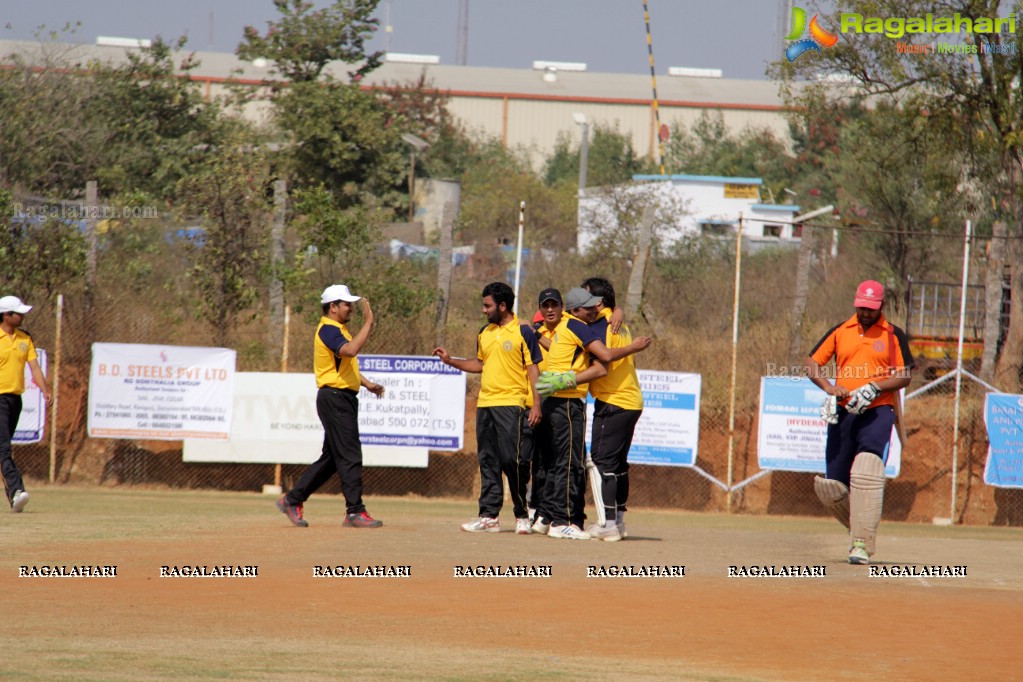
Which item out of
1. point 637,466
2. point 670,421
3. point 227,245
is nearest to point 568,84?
point 227,245

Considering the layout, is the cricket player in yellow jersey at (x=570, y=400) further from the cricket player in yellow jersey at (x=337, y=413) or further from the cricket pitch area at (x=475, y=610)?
the cricket player in yellow jersey at (x=337, y=413)

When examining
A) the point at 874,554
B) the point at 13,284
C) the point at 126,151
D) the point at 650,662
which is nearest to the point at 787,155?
the point at 126,151

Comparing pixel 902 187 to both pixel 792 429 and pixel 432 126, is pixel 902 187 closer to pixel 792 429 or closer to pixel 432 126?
pixel 792 429

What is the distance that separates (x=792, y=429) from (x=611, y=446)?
7902 millimetres

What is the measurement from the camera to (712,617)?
7.48 metres

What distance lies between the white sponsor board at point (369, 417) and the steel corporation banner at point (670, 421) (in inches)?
83.3

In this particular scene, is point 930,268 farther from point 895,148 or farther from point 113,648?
point 113,648

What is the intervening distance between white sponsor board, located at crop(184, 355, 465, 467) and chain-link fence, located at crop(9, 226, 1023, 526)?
2.66ft

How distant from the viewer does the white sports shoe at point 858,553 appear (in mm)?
9609

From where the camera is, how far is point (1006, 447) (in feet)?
57.1

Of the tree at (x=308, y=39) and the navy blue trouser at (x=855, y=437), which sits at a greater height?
the tree at (x=308, y=39)

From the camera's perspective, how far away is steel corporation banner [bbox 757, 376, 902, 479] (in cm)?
1762

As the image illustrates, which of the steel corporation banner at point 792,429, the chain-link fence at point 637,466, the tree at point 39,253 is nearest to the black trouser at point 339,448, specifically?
the chain-link fence at point 637,466

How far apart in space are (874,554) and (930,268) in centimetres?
1908
